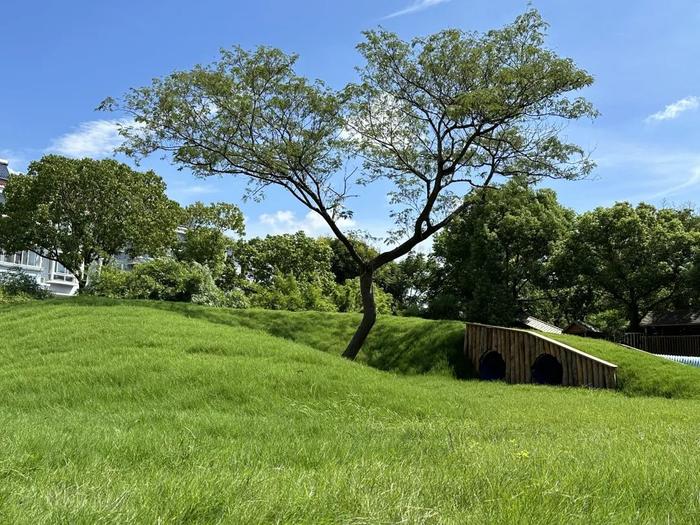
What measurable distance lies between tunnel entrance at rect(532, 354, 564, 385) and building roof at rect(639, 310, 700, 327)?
75.4 ft

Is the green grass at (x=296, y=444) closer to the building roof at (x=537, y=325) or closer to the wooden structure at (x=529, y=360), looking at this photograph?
the wooden structure at (x=529, y=360)

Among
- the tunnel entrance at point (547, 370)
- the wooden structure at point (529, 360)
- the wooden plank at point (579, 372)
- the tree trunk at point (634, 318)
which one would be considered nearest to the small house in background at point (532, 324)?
the tree trunk at point (634, 318)

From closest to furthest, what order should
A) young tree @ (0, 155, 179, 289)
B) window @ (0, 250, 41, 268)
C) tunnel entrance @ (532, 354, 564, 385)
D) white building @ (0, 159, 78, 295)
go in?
tunnel entrance @ (532, 354, 564, 385) < young tree @ (0, 155, 179, 289) < white building @ (0, 159, 78, 295) < window @ (0, 250, 41, 268)

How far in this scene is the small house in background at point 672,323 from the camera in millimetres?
35188

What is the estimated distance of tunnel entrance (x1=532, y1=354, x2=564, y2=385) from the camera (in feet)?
51.7

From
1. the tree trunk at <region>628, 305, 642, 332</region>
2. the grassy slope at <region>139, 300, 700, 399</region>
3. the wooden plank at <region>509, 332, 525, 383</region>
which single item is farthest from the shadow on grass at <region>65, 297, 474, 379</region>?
the tree trunk at <region>628, 305, 642, 332</region>

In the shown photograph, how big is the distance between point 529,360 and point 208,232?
2642 cm

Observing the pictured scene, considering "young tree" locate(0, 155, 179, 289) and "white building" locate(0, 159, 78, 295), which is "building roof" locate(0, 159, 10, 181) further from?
"young tree" locate(0, 155, 179, 289)

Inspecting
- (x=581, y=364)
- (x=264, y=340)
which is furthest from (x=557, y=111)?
(x=264, y=340)

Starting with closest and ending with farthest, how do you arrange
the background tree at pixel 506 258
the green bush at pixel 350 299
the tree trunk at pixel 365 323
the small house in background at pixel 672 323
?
the tree trunk at pixel 365 323, the green bush at pixel 350 299, the small house in background at pixel 672 323, the background tree at pixel 506 258

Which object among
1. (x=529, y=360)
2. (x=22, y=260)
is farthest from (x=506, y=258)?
(x=22, y=260)

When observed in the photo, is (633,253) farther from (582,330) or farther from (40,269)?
(40,269)

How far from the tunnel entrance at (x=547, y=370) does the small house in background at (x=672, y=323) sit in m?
23.0

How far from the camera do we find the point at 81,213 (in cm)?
3025
